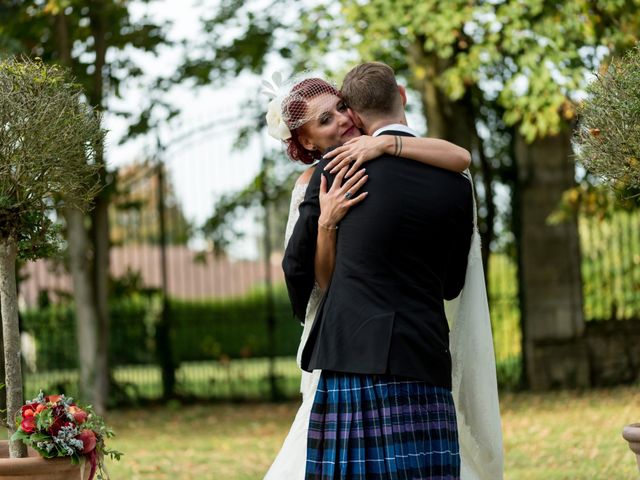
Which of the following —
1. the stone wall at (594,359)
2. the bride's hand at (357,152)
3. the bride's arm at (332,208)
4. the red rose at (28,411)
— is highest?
the bride's hand at (357,152)

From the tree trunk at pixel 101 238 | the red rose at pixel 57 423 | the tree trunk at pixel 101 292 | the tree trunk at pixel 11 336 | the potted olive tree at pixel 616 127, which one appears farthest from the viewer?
the tree trunk at pixel 101 292

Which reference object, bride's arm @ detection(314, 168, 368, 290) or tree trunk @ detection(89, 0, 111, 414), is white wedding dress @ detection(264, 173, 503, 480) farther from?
tree trunk @ detection(89, 0, 111, 414)

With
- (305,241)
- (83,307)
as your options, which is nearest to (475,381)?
(305,241)

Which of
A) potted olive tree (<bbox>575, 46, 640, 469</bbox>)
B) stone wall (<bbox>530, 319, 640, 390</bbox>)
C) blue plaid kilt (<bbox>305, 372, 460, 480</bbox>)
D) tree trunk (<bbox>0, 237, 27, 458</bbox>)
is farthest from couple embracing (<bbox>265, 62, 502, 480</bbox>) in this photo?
stone wall (<bbox>530, 319, 640, 390</bbox>)

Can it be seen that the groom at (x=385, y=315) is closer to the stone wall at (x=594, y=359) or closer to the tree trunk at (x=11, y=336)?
the tree trunk at (x=11, y=336)

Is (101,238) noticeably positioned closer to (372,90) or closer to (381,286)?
(372,90)

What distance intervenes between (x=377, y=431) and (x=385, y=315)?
37 centimetres

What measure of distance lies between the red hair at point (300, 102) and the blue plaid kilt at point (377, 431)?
90 centimetres

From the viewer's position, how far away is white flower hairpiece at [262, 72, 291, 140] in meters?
3.86

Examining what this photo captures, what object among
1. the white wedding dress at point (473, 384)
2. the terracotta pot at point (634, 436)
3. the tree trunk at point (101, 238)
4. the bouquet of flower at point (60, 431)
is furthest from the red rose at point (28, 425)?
the tree trunk at point (101, 238)

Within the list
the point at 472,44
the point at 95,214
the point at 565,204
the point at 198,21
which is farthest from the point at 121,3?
the point at 565,204

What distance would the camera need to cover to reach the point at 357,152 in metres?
3.29

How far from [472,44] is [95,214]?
4.28m

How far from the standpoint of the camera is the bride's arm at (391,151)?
329 centimetres
